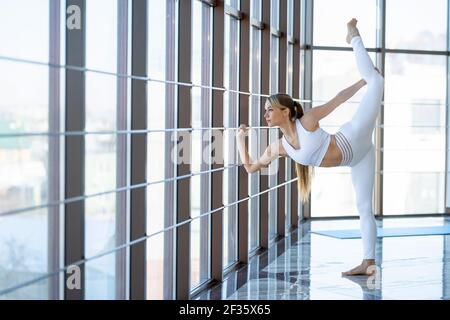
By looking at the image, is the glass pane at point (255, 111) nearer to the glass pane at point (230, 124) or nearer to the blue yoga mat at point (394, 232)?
the glass pane at point (230, 124)

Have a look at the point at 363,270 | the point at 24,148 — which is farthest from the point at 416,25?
the point at 24,148

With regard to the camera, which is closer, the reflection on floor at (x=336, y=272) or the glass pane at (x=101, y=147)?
the glass pane at (x=101, y=147)

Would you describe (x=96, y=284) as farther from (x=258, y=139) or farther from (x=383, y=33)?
(x=383, y=33)

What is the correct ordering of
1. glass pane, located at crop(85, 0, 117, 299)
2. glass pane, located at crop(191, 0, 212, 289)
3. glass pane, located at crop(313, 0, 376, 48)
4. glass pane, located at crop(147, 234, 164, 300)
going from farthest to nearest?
glass pane, located at crop(313, 0, 376, 48) → glass pane, located at crop(191, 0, 212, 289) → glass pane, located at crop(147, 234, 164, 300) → glass pane, located at crop(85, 0, 117, 299)

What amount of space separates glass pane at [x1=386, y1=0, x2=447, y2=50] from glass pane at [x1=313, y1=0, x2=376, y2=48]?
22cm

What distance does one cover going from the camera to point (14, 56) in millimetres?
2850

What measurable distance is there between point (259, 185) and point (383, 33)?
3.24 meters

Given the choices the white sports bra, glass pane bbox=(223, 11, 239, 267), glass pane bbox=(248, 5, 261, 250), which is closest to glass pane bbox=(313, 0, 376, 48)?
glass pane bbox=(248, 5, 261, 250)

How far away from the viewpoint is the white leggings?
14.5ft

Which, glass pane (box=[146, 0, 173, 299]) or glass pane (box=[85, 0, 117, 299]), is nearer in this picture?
glass pane (box=[85, 0, 117, 299])

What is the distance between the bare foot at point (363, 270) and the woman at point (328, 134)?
0.63 meters

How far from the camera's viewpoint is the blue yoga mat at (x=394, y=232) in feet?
23.5

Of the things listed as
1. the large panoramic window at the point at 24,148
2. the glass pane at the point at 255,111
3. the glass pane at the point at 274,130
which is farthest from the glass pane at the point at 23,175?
the glass pane at the point at 274,130

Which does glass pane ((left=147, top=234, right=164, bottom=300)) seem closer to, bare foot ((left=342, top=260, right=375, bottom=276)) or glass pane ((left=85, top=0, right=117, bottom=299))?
glass pane ((left=85, top=0, right=117, bottom=299))
